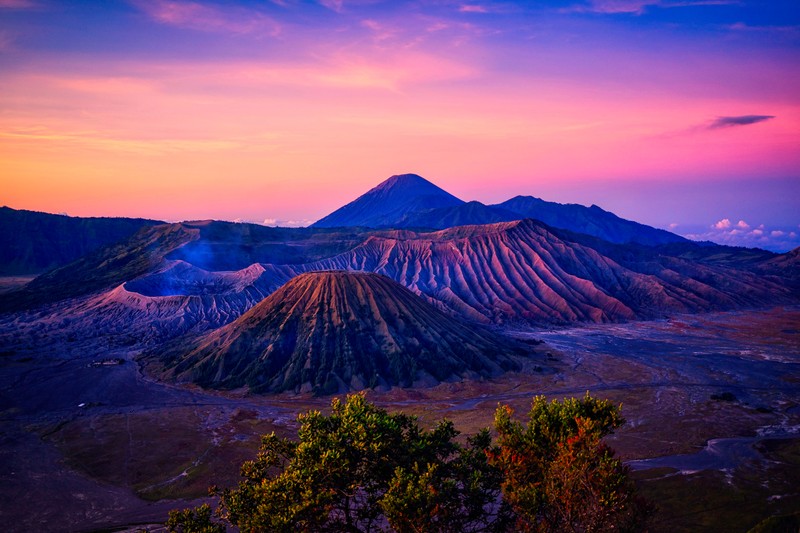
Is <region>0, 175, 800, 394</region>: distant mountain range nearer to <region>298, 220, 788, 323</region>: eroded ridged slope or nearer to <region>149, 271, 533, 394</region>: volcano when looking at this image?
<region>149, 271, 533, 394</region>: volcano

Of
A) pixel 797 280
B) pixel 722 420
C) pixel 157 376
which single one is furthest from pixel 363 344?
pixel 797 280

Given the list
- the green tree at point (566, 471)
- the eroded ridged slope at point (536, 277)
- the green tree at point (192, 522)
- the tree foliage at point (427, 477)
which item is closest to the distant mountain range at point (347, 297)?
the eroded ridged slope at point (536, 277)

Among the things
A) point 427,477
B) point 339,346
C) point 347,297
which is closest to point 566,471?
point 427,477

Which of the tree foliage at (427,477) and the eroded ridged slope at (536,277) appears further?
the eroded ridged slope at (536,277)

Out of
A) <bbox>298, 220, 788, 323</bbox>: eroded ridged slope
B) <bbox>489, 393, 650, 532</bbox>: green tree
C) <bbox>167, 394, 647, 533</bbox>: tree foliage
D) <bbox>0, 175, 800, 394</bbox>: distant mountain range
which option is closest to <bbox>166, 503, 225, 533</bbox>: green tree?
<bbox>167, 394, 647, 533</bbox>: tree foliage

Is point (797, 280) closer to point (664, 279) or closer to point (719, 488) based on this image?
point (664, 279)

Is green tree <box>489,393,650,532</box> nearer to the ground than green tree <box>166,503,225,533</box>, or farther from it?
farther from it

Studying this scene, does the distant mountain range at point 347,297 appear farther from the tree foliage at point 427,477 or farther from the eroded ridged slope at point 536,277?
the tree foliage at point 427,477
